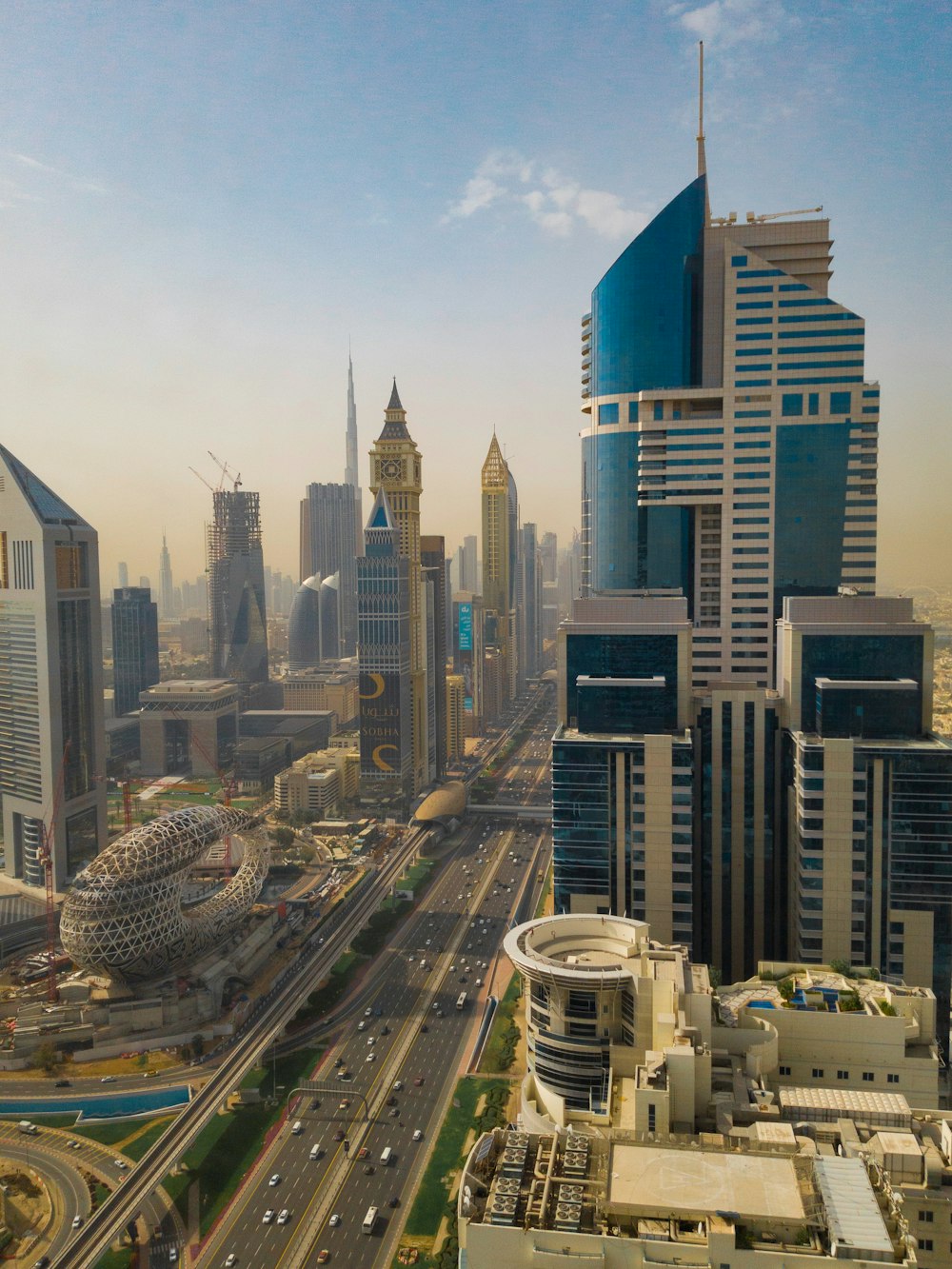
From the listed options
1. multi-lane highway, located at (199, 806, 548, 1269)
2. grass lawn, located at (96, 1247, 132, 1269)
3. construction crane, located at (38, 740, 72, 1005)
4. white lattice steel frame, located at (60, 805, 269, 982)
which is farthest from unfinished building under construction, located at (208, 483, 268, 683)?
grass lawn, located at (96, 1247, 132, 1269)

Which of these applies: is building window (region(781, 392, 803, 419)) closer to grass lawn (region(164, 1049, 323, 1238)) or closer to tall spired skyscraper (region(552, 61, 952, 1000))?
tall spired skyscraper (region(552, 61, 952, 1000))

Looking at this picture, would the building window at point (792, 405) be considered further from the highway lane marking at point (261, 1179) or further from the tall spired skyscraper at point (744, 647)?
the highway lane marking at point (261, 1179)

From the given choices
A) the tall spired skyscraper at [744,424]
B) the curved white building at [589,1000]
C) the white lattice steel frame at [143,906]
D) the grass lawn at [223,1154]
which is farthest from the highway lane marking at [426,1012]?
the tall spired skyscraper at [744,424]

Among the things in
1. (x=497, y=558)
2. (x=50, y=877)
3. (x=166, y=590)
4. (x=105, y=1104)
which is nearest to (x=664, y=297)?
(x=105, y=1104)

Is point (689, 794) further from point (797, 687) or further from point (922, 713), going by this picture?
point (922, 713)

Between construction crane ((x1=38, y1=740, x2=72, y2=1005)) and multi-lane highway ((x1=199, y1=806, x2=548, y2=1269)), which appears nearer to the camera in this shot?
multi-lane highway ((x1=199, y1=806, x2=548, y2=1269))

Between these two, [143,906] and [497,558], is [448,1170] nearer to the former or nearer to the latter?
[143,906]

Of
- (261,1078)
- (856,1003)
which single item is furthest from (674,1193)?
(261,1078)


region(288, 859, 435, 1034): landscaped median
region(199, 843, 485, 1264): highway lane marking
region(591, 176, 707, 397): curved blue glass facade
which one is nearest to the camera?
region(199, 843, 485, 1264): highway lane marking
